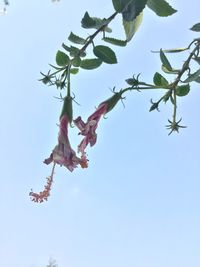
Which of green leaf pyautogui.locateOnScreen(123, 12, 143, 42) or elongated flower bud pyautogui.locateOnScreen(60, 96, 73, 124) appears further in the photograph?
elongated flower bud pyautogui.locateOnScreen(60, 96, 73, 124)

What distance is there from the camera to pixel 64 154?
62.2 inches

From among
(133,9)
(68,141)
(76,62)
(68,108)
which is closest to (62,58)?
(76,62)

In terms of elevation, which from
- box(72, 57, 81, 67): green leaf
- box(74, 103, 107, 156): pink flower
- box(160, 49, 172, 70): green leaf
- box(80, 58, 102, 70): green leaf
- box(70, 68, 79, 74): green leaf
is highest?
box(160, 49, 172, 70): green leaf

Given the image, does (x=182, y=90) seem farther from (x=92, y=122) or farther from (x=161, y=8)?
(x=161, y=8)

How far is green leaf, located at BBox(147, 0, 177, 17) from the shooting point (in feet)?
4.49

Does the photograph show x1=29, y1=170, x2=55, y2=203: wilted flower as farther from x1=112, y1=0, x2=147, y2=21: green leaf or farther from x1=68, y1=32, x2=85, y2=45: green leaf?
x1=112, y1=0, x2=147, y2=21: green leaf

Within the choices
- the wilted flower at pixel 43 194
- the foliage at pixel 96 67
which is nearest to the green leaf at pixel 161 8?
the foliage at pixel 96 67

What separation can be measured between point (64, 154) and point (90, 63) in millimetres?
275

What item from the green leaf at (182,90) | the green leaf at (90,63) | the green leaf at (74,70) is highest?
the green leaf at (182,90)

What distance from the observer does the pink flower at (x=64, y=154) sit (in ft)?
5.17

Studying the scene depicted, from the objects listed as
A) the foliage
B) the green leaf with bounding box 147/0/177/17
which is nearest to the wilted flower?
the foliage

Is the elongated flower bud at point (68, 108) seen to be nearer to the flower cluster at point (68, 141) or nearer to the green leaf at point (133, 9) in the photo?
the flower cluster at point (68, 141)

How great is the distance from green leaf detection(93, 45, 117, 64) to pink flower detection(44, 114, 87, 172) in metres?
0.22

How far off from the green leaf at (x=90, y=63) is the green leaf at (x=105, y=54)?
3cm
